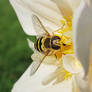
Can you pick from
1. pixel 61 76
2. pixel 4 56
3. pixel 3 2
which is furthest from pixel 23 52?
pixel 61 76

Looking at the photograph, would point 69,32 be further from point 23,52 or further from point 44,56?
point 23,52

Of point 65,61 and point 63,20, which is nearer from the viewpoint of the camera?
point 65,61

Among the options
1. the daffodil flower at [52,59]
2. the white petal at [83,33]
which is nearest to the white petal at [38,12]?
the daffodil flower at [52,59]

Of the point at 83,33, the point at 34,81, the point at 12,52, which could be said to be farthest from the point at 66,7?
the point at 12,52

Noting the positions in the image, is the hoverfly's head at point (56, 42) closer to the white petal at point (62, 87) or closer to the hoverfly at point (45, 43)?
the hoverfly at point (45, 43)

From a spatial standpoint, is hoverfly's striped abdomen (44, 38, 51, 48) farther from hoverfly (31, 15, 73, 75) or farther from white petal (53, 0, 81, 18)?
white petal (53, 0, 81, 18)

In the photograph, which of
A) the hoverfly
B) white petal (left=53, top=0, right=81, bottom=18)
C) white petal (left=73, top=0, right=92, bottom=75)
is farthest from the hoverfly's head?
white petal (left=73, top=0, right=92, bottom=75)
